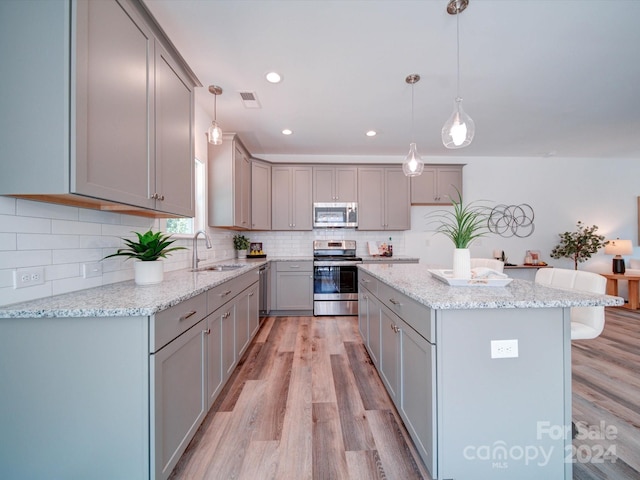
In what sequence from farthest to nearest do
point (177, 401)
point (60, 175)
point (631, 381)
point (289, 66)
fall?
1. point (289, 66)
2. point (631, 381)
3. point (177, 401)
4. point (60, 175)

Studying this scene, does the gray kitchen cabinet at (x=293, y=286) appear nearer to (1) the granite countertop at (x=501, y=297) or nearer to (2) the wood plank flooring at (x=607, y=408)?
(1) the granite countertop at (x=501, y=297)

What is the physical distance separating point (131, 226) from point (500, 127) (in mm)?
4389

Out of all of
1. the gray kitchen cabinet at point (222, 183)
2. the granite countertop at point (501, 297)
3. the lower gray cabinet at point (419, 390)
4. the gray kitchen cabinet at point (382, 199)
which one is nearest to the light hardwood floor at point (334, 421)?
the lower gray cabinet at point (419, 390)

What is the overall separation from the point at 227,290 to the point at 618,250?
6.41 metres

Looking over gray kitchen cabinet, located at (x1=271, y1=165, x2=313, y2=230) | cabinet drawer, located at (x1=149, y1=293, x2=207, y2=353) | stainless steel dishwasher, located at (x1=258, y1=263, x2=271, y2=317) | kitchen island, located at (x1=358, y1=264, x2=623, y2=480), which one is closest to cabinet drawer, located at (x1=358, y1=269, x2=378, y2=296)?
kitchen island, located at (x1=358, y1=264, x2=623, y2=480)

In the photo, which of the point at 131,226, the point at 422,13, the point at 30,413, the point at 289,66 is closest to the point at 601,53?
the point at 422,13

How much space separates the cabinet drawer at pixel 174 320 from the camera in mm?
1051

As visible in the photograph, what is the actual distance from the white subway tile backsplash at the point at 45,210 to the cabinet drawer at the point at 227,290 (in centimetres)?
83

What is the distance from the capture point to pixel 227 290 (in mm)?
1950

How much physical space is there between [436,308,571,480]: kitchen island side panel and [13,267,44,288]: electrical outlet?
1.87 meters

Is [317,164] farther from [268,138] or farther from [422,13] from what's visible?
[422,13]

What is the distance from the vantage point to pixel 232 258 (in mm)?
3967

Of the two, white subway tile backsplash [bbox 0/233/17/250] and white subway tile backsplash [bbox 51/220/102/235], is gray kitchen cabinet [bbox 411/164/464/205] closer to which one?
white subway tile backsplash [bbox 51/220/102/235]

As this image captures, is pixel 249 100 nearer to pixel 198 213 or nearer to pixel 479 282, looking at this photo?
pixel 198 213
